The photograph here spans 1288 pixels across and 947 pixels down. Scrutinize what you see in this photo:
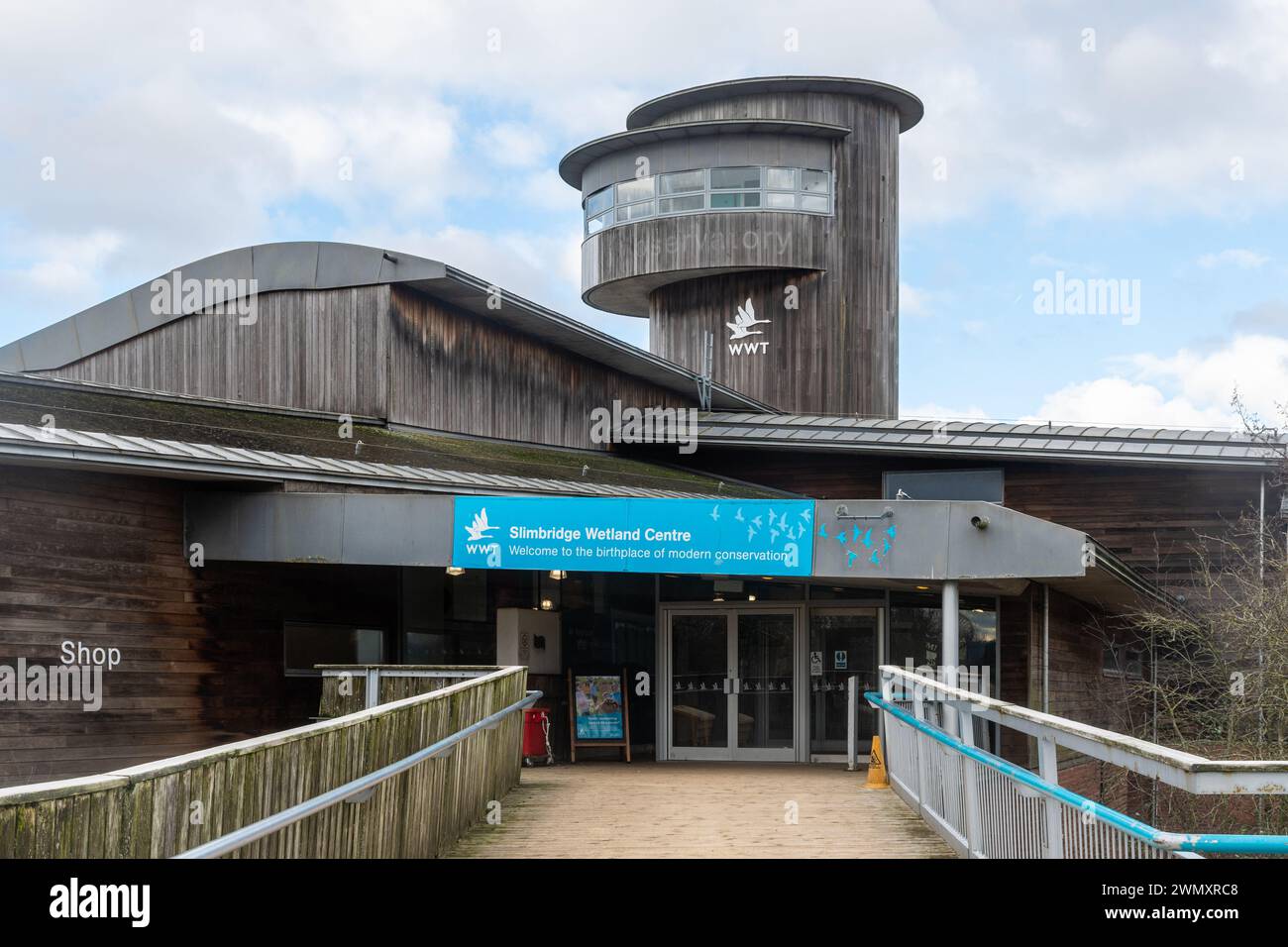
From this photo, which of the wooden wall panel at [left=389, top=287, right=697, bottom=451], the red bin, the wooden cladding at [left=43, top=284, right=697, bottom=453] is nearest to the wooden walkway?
the red bin

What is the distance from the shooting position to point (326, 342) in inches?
726

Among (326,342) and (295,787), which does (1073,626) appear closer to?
(326,342)

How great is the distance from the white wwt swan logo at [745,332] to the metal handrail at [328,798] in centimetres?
1902

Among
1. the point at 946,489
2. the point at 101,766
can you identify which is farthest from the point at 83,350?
the point at 946,489

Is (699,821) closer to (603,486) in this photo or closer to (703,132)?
(603,486)

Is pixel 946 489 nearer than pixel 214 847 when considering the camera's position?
No

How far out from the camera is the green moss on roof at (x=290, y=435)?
14.4 m

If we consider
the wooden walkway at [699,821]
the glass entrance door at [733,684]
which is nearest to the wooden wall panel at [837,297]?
the glass entrance door at [733,684]

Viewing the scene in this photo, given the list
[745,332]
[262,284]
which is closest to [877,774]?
[262,284]

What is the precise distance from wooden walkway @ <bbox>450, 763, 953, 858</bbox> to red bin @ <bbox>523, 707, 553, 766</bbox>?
283 centimetres

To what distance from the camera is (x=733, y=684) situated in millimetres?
19875

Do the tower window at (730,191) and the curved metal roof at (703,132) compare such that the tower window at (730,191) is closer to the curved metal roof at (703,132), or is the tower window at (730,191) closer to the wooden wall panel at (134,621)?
the curved metal roof at (703,132)

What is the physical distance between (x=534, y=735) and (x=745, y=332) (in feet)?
46.3

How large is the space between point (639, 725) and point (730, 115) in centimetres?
1547
